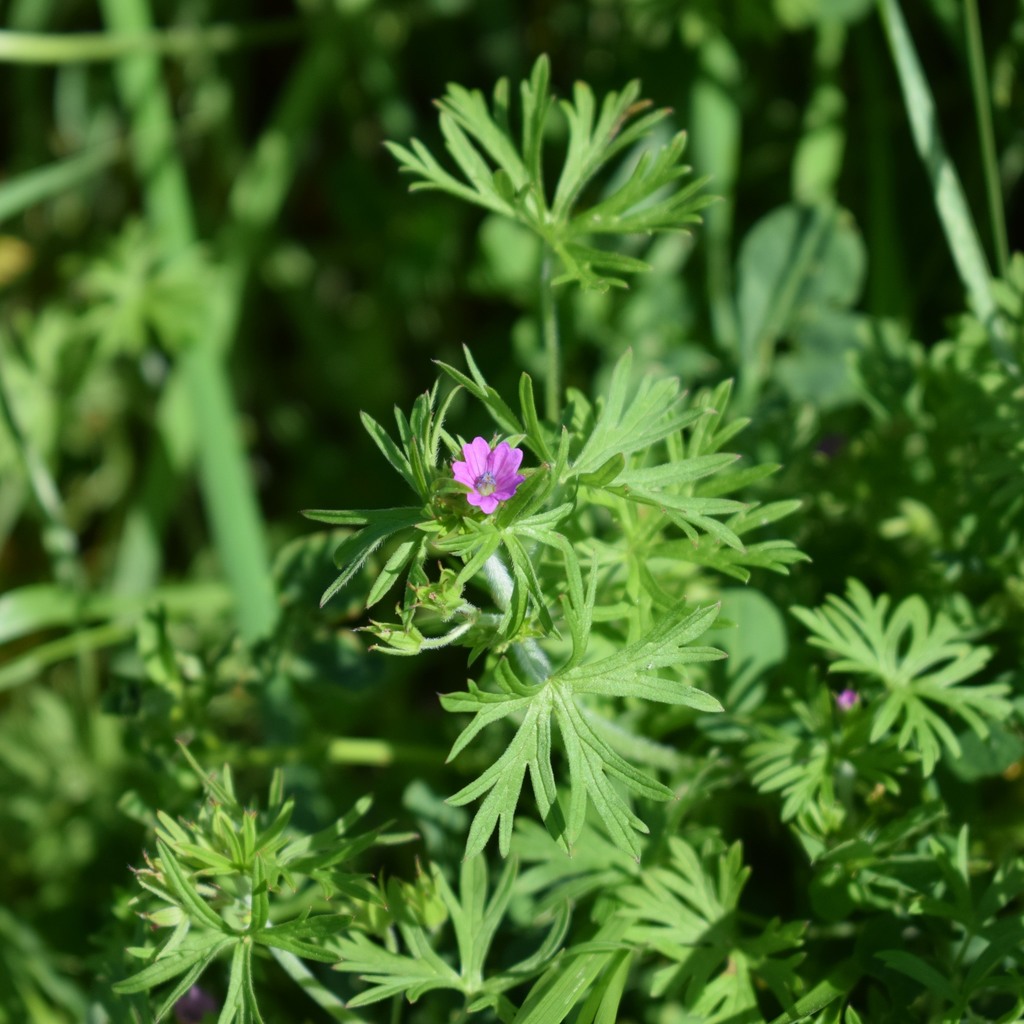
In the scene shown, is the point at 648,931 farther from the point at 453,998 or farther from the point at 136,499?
the point at 136,499

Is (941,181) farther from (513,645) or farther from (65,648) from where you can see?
(65,648)

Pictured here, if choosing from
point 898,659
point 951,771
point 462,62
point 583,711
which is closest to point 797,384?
point 898,659

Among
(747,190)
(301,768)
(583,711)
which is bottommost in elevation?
(301,768)

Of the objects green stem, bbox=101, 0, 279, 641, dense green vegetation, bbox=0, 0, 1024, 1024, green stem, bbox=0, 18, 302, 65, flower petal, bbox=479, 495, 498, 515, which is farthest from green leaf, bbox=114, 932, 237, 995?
green stem, bbox=0, 18, 302, 65

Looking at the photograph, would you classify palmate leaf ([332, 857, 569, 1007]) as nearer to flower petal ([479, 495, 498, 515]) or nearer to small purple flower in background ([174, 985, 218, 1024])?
small purple flower in background ([174, 985, 218, 1024])

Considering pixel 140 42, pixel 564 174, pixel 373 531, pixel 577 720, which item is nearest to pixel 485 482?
pixel 373 531

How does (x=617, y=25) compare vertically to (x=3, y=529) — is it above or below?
above
